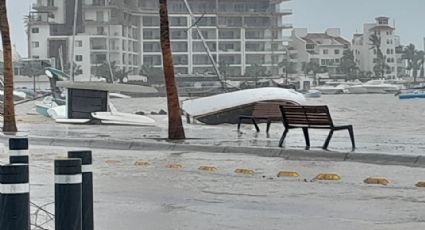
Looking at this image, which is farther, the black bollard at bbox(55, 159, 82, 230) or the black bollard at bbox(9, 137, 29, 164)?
the black bollard at bbox(9, 137, 29, 164)

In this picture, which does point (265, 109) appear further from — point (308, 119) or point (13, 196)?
point (13, 196)

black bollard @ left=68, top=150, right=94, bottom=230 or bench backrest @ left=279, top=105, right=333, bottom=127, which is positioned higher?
black bollard @ left=68, top=150, right=94, bottom=230

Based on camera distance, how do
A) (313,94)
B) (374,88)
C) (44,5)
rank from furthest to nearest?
(44,5)
(374,88)
(313,94)

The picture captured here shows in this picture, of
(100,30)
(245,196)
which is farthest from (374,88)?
(245,196)

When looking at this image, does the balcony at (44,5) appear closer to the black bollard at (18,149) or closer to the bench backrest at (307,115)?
the bench backrest at (307,115)

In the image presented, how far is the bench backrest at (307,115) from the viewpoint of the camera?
772 inches

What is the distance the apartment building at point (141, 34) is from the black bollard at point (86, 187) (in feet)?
460

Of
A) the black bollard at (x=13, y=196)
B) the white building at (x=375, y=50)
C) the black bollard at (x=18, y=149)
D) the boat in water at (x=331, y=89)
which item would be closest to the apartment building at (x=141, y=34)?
the boat in water at (x=331, y=89)

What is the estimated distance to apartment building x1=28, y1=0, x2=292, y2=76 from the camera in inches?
5984

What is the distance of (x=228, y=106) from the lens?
1405 inches

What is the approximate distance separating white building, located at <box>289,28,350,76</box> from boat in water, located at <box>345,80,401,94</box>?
51.9 feet

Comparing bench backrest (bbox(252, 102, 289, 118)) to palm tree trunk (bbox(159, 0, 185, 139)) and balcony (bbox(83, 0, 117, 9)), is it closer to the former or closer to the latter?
palm tree trunk (bbox(159, 0, 185, 139))

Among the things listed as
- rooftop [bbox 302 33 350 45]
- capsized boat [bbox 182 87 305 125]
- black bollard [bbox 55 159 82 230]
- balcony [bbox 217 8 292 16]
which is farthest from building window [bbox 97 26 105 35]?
black bollard [bbox 55 159 82 230]

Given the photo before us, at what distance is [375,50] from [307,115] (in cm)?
17310
